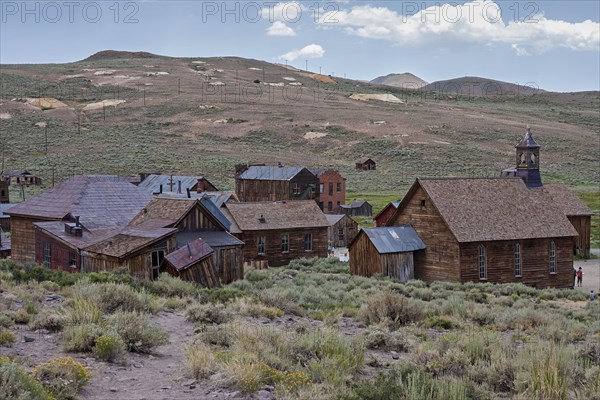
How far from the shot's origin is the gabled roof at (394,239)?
31.5 metres

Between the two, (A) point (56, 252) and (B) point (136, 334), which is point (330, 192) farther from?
(B) point (136, 334)

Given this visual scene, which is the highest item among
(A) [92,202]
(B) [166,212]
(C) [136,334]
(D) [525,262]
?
(A) [92,202]

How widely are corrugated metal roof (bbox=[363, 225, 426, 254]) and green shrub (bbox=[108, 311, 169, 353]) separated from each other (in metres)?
21.1

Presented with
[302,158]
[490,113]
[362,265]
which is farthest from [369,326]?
[490,113]

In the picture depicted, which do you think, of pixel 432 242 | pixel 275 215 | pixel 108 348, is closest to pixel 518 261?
pixel 432 242

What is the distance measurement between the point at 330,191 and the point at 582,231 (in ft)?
93.1

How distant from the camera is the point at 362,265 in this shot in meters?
32.4

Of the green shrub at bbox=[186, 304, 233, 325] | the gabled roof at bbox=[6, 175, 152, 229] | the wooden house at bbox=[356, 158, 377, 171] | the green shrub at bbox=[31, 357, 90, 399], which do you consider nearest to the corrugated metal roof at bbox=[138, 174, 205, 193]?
the gabled roof at bbox=[6, 175, 152, 229]

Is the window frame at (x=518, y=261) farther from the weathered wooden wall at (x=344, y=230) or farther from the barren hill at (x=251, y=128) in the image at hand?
the barren hill at (x=251, y=128)

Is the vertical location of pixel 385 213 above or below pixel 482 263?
above

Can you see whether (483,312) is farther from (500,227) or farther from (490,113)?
(490,113)

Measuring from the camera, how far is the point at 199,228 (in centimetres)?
2780

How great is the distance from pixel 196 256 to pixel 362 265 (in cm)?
1081

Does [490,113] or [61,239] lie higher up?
[490,113]
